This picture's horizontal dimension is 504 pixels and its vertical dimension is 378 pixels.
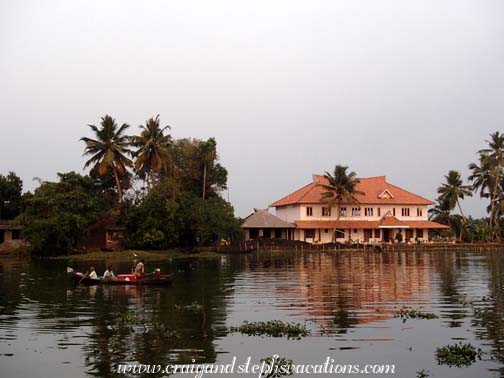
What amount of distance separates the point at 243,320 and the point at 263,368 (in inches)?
221

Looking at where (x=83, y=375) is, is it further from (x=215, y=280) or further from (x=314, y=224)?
(x=314, y=224)

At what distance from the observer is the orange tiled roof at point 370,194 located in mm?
70625

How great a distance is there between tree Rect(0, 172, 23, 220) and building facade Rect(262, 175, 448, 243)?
32.6m

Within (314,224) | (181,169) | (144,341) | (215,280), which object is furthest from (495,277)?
(181,169)

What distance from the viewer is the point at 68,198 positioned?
177ft

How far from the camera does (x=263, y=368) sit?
1241 centimetres

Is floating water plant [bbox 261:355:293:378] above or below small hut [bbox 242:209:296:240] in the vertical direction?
below

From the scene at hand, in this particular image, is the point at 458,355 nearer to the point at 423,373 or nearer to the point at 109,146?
the point at 423,373

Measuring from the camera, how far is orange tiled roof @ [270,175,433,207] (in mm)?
70625

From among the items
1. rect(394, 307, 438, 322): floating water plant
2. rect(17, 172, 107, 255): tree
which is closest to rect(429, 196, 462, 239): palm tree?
rect(17, 172, 107, 255): tree

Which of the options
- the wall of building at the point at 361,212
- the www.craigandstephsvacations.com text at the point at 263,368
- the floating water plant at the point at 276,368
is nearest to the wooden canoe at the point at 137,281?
the www.craigandstephsvacations.com text at the point at 263,368

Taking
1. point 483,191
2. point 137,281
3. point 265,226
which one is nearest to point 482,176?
point 483,191

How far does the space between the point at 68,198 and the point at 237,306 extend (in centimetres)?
3699

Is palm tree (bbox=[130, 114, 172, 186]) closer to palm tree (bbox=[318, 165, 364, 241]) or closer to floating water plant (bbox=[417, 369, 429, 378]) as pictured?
palm tree (bbox=[318, 165, 364, 241])
